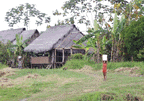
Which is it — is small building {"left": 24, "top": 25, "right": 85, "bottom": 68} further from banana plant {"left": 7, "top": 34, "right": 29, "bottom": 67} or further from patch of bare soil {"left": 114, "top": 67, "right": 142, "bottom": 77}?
patch of bare soil {"left": 114, "top": 67, "right": 142, "bottom": 77}

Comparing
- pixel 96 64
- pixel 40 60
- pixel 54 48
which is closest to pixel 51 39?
pixel 54 48

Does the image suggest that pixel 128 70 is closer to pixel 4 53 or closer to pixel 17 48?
pixel 17 48

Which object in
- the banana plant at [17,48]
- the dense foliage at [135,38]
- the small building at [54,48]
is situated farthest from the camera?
the banana plant at [17,48]

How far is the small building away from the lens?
1944cm

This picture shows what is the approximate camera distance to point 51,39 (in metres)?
20.8

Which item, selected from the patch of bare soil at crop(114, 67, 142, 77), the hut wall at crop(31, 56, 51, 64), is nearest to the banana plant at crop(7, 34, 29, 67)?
the hut wall at crop(31, 56, 51, 64)

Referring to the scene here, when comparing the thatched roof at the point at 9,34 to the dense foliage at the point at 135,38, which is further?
the thatched roof at the point at 9,34

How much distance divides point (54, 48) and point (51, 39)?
5.47 feet

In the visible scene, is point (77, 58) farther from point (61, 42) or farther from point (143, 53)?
point (143, 53)

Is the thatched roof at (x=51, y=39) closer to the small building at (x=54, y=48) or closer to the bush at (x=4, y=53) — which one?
the small building at (x=54, y=48)

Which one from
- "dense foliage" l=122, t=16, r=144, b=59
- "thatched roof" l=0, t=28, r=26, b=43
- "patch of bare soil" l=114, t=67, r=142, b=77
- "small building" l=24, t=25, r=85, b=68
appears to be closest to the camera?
"patch of bare soil" l=114, t=67, r=142, b=77

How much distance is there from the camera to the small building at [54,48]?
19.4 m

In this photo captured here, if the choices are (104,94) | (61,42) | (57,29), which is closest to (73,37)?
(61,42)

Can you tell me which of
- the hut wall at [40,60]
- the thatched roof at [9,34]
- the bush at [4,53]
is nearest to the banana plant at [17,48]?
the bush at [4,53]
